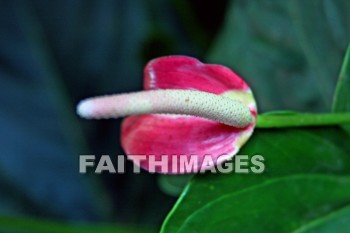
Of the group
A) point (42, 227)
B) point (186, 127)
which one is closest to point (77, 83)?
point (42, 227)

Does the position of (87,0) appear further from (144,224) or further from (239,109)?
(239,109)

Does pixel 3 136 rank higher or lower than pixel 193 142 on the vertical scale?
lower

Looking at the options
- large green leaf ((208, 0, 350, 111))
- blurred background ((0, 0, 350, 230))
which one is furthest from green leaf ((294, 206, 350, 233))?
blurred background ((0, 0, 350, 230))

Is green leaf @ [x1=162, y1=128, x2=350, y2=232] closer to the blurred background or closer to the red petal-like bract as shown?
the red petal-like bract

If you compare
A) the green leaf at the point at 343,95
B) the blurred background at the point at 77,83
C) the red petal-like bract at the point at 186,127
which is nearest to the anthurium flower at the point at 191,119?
the red petal-like bract at the point at 186,127

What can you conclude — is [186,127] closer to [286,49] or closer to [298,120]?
[298,120]

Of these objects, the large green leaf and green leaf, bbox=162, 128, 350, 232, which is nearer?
green leaf, bbox=162, 128, 350, 232

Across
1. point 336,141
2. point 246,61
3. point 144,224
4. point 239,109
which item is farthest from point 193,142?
point 144,224

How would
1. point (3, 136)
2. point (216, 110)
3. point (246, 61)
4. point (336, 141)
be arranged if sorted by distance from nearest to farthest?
point (216, 110)
point (336, 141)
point (246, 61)
point (3, 136)
